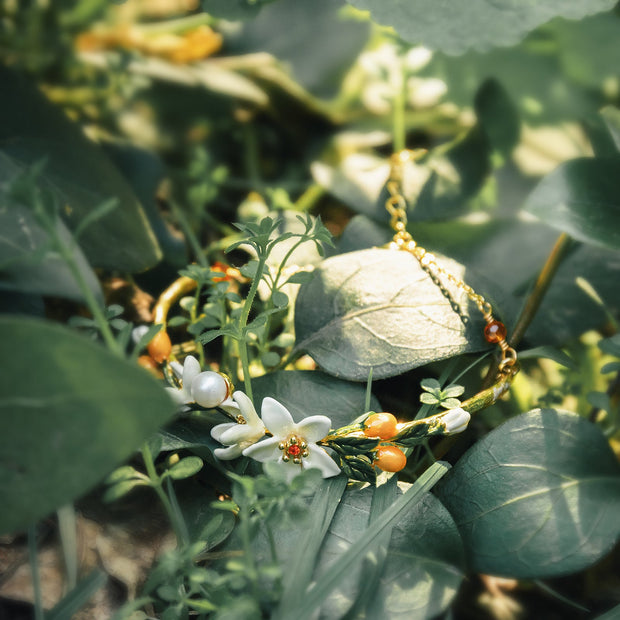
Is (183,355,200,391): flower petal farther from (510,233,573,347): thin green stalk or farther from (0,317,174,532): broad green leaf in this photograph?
(510,233,573,347): thin green stalk

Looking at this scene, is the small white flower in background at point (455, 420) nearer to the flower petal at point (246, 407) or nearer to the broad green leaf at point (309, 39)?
the flower petal at point (246, 407)

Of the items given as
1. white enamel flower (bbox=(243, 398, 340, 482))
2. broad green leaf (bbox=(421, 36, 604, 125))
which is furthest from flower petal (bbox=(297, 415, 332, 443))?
broad green leaf (bbox=(421, 36, 604, 125))

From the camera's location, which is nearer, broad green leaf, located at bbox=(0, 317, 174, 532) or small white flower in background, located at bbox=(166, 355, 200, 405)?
broad green leaf, located at bbox=(0, 317, 174, 532)

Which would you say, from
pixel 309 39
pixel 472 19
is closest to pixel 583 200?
pixel 472 19

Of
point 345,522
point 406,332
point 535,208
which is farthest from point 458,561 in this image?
point 535,208

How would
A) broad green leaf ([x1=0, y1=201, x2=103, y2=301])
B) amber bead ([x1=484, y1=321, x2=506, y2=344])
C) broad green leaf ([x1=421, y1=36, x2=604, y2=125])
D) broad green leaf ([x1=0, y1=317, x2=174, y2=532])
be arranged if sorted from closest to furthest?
broad green leaf ([x1=0, y1=317, x2=174, y2=532])
broad green leaf ([x1=0, y1=201, x2=103, y2=301])
amber bead ([x1=484, y1=321, x2=506, y2=344])
broad green leaf ([x1=421, y1=36, x2=604, y2=125])

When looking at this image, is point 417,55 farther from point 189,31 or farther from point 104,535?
point 104,535

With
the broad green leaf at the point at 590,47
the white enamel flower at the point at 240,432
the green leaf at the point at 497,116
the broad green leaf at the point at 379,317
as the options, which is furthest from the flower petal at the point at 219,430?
the broad green leaf at the point at 590,47
